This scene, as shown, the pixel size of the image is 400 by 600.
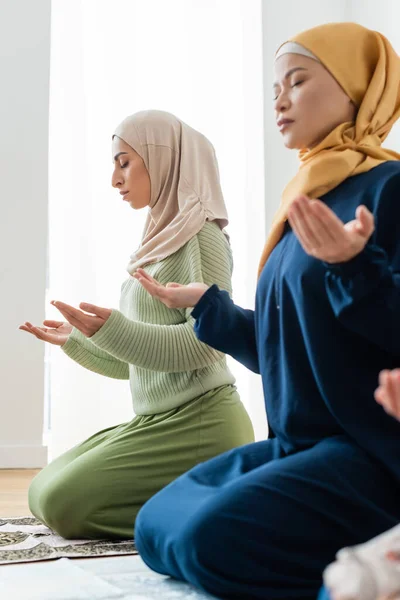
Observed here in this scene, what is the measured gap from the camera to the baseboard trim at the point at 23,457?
338cm

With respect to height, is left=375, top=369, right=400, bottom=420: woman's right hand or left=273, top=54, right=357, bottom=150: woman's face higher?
left=273, top=54, right=357, bottom=150: woman's face

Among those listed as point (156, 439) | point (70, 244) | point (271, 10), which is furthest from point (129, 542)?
point (271, 10)

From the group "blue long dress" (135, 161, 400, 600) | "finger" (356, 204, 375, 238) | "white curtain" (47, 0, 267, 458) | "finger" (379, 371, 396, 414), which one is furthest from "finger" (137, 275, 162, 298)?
"white curtain" (47, 0, 267, 458)

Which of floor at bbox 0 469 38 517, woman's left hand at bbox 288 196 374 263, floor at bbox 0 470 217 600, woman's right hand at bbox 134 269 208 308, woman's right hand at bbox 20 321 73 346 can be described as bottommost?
floor at bbox 0 469 38 517

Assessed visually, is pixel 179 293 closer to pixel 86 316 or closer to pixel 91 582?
pixel 86 316

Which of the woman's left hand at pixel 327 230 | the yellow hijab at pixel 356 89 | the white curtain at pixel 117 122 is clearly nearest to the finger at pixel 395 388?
the woman's left hand at pixel 327 230

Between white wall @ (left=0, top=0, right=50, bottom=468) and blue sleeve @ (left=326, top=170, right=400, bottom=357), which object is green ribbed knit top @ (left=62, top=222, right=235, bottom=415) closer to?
blue sleeve @ (left=326, top=170, right=400, bottom=357)

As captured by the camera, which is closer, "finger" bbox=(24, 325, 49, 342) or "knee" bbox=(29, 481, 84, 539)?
"knee" bbox=(29, 481, 84, 539)

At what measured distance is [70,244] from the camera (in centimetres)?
338

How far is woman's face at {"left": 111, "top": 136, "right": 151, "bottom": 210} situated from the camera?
7.30 ft

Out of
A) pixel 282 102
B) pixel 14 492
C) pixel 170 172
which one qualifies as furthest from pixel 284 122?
pixel 14 492

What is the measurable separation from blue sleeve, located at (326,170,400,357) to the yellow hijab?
277 mm

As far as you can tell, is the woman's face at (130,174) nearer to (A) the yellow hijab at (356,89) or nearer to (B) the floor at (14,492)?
(A) the yellow hijab at (356,89)

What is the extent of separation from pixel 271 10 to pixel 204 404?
2276 mm
